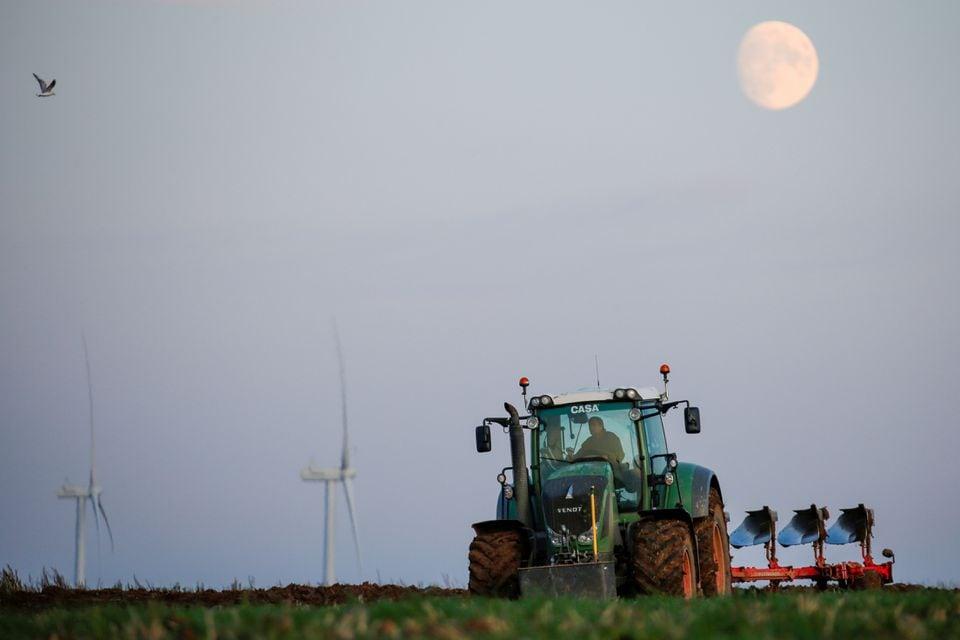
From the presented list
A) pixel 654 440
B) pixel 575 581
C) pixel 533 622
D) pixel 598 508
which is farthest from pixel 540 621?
pixel 654 440

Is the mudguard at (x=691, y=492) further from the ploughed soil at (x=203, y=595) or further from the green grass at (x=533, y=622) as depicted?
the green grass at (x=533, y=622)

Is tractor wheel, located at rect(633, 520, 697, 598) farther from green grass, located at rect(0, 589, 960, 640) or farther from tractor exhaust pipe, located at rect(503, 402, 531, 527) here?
green grass, located at rect(0, 589, 960, 640)

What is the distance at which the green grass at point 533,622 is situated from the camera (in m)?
9.36

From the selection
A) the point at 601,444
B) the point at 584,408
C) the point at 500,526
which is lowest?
the point at 500,526

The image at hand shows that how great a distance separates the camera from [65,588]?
19812mm

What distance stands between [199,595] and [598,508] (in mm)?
6316

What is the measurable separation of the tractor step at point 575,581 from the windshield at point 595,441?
7.39ft

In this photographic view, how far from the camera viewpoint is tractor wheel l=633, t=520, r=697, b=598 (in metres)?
15.5

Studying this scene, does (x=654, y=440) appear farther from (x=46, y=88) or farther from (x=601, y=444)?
(x=46, y=88)

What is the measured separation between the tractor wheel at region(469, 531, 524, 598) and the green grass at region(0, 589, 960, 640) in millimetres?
4352

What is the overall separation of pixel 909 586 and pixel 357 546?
18154 mm

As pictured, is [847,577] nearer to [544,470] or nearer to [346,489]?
[544,470]

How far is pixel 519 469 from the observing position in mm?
17250

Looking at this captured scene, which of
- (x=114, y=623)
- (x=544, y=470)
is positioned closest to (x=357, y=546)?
(x=544, y=470)
